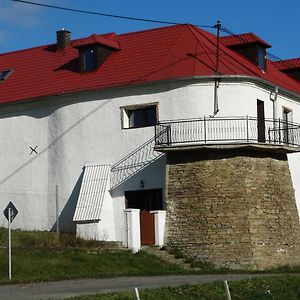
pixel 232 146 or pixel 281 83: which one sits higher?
pixel 281 83

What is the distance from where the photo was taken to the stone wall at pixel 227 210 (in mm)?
34406

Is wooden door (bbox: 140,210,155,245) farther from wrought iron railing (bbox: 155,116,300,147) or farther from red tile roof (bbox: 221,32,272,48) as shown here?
red tile roof (bbox: 221,32,272,48)

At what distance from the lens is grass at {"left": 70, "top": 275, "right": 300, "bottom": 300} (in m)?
20.5

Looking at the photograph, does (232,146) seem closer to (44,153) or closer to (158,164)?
(158,164)

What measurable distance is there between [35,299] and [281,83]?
23.8m

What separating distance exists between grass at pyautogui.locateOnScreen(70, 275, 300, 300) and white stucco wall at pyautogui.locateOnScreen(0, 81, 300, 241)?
12.9 metres

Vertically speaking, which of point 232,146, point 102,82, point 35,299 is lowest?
point 35,299

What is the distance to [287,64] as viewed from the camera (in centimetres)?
4775

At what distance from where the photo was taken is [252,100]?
3728cm

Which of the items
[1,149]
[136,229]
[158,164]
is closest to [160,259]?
[136,229]

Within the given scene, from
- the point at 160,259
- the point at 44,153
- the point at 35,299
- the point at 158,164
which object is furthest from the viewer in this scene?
the point at 44,153

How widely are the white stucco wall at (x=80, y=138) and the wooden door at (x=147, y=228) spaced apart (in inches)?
46.9

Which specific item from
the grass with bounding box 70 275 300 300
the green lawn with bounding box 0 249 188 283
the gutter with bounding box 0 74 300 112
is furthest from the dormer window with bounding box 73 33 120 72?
the grass with bounding box 70 275 300 300

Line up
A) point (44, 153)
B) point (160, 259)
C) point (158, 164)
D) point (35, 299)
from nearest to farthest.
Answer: point (35, 299), point (160, 259), point (158, 164), point (44, 153)
